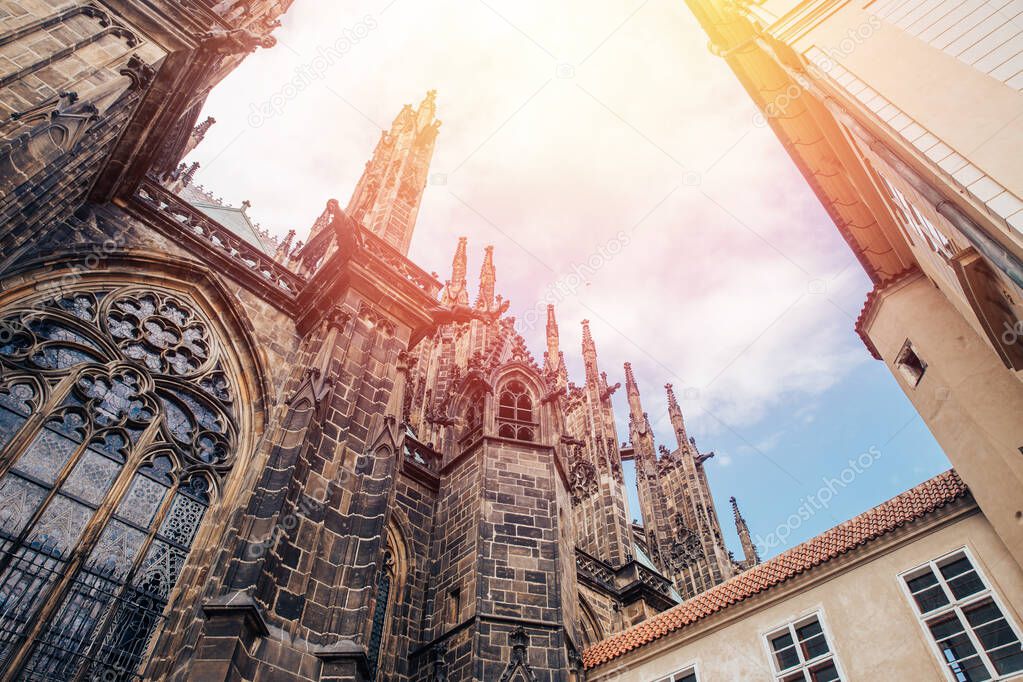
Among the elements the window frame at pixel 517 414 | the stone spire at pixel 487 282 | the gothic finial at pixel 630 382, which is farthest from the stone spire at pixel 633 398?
the window frame at pixel 517 414

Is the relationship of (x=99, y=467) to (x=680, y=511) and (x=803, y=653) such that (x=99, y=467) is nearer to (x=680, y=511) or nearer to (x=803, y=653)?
(x=803, y=653)

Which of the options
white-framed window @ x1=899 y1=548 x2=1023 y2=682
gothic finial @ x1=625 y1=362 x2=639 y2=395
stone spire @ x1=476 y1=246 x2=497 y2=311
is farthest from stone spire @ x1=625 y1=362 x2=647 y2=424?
white-framed window @ x1=899 y1=548 x2=1023 y2=682

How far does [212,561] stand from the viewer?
26.1ft

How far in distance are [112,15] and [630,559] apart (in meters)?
15.8

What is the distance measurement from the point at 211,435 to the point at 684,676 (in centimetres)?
750

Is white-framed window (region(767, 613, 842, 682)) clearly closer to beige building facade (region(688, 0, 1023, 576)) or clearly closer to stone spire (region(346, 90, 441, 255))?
beige building facade (region(688, 0, 1023, 576))

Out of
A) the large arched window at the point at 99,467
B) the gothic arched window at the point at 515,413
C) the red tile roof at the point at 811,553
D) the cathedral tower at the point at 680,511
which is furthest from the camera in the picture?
the cathedral tower at the point at 680,511

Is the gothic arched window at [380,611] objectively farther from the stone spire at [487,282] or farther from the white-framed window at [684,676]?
the stone spire at [487,282]

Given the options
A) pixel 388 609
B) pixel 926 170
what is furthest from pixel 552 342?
pixel 926 170

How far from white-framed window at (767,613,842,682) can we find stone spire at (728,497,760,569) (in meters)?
20.0

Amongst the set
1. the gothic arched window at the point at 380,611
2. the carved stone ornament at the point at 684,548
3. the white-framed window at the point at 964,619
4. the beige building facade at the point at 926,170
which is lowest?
the white-framed window at the point at 964,619

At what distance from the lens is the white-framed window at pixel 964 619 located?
7.47m

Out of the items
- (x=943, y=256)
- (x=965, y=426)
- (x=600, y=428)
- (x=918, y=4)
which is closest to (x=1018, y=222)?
(x=943, y=256)

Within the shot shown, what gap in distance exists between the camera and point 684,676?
32.5 ft
